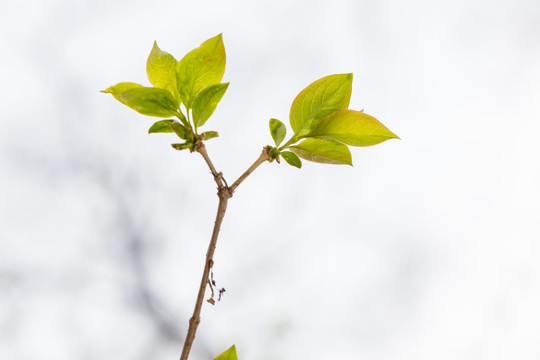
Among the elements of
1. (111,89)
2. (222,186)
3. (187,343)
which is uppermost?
(111,89)

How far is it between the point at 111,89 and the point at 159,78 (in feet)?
0.19

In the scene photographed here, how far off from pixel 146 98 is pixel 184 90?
0.12 ft

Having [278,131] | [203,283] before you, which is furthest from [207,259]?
[278,131]

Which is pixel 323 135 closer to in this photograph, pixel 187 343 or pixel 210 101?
pixel 210 101

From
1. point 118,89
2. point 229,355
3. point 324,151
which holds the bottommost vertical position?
point 229,355

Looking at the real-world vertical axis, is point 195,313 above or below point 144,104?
Answer: below

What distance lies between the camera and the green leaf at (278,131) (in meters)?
0.39

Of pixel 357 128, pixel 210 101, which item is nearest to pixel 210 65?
pixel 210 101

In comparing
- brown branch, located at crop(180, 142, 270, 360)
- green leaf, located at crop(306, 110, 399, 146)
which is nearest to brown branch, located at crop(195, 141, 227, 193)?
brown branch, located at crop(180, 142, 270, 360)

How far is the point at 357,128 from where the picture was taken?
1.27ft

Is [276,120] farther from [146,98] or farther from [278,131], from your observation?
[146,98]

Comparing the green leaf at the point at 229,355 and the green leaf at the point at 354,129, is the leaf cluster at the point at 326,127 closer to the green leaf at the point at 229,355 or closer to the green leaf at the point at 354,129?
the green leaf at the point at 354,129

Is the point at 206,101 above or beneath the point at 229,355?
above

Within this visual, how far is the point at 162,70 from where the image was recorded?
1.27ft
